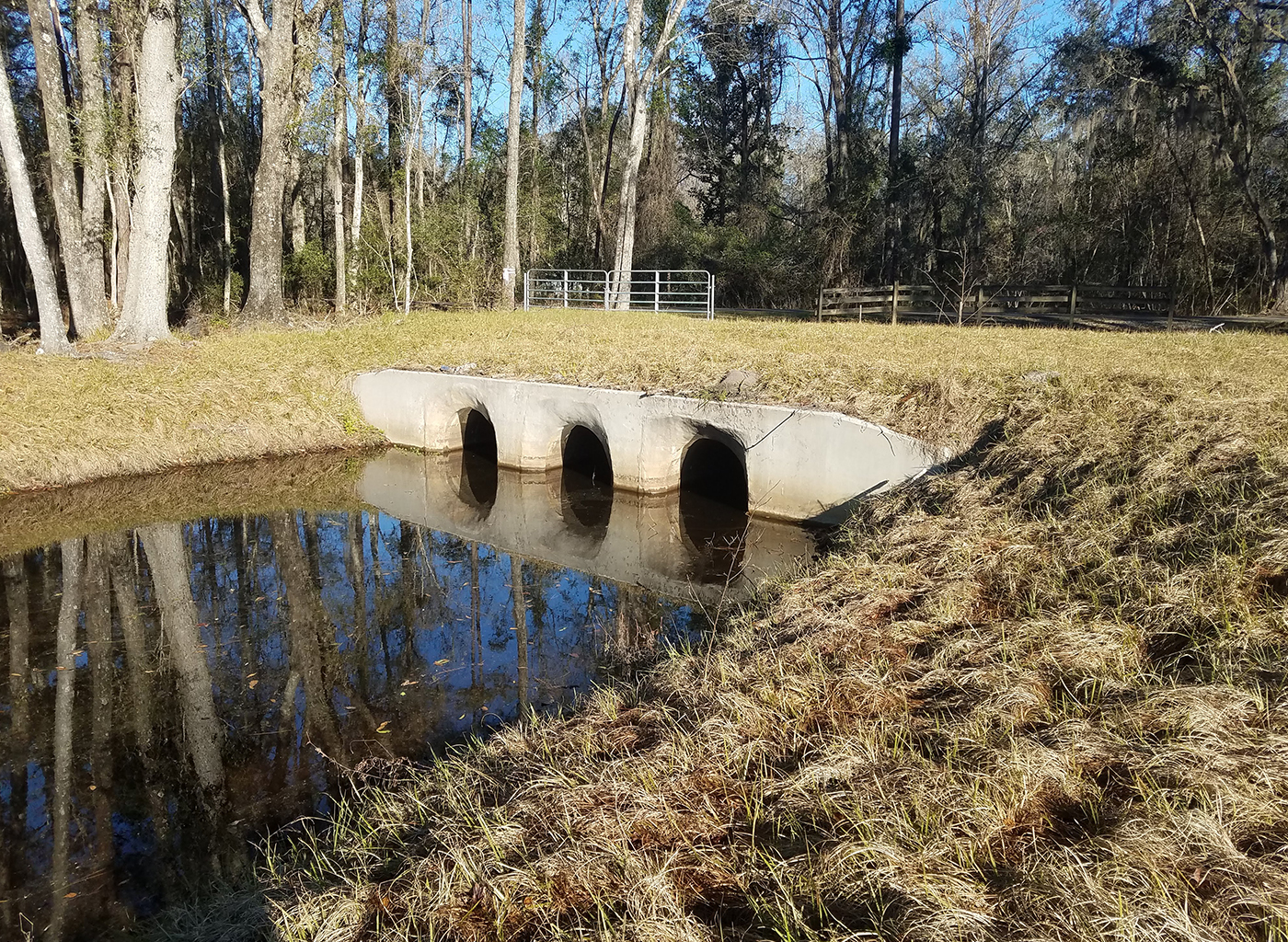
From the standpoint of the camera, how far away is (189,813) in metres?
4.86

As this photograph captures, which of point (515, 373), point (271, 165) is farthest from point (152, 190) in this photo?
point (515, 373)

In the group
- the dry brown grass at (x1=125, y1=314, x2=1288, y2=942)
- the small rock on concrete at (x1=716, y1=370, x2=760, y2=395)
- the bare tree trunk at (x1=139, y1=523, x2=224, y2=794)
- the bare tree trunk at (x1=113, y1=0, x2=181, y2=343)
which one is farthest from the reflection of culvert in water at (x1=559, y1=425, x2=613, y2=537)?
→ the bare tree trunk at (x1=113, y1=0, x2=181, y2=343)

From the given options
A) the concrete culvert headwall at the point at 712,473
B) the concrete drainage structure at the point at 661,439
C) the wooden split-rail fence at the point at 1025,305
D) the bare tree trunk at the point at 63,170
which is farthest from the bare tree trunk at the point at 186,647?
the wooden split-rail fence at the point at 1025,305

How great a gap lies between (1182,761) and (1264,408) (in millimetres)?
5338

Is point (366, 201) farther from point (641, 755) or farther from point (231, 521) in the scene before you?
point (641, 755)

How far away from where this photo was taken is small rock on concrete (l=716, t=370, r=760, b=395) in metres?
10.9

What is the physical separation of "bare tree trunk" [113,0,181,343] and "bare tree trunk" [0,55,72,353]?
1.11 meters

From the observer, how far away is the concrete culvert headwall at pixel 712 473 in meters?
12.4

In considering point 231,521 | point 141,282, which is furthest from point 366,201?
point 231,521

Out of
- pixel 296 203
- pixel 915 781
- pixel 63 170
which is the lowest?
pixel 915 781

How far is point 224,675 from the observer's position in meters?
6.55

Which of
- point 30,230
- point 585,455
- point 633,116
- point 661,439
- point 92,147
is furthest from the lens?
point 633,116

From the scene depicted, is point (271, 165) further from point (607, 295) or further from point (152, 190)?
point (607, 295)

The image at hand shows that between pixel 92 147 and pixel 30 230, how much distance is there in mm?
3384
